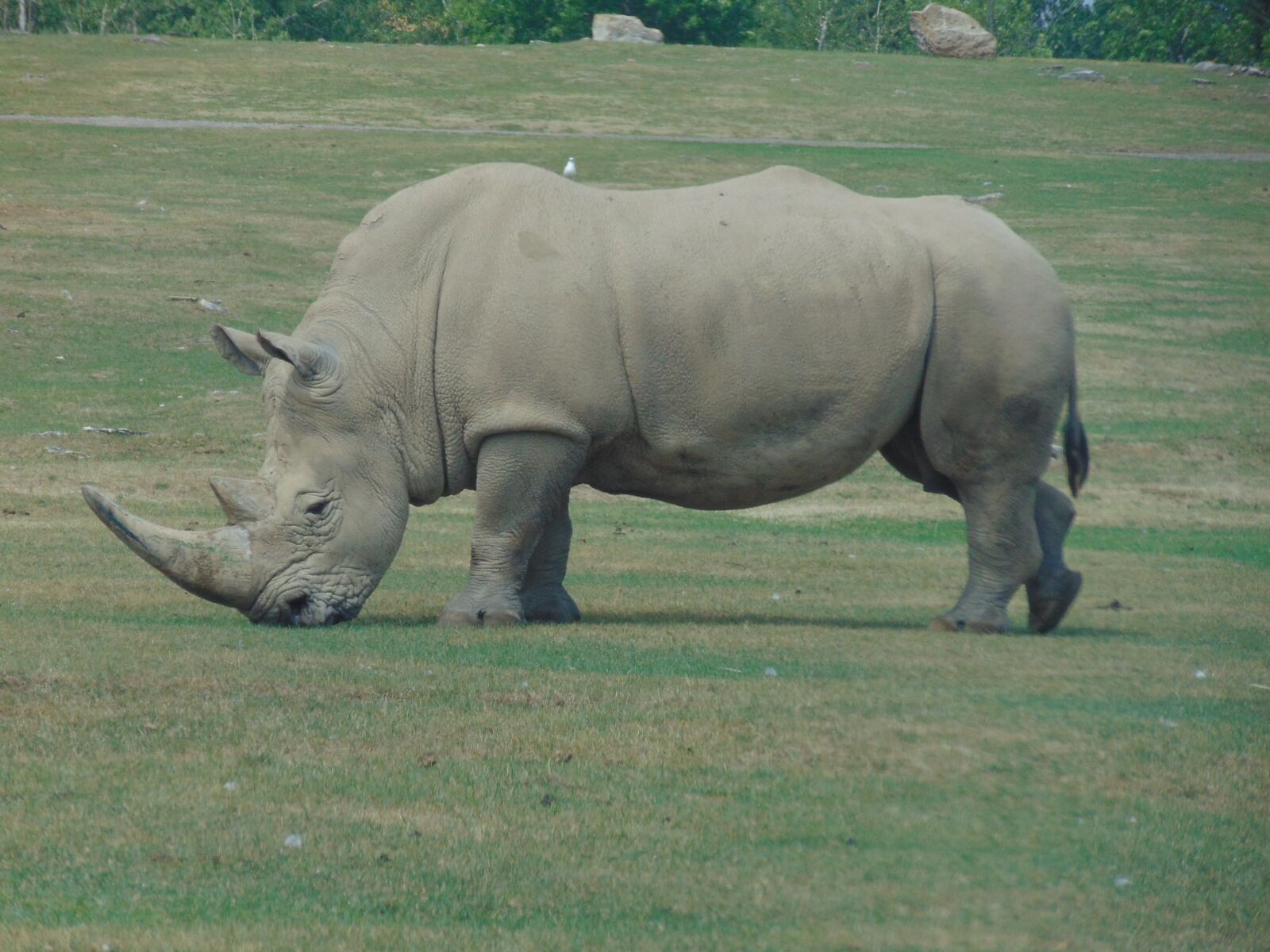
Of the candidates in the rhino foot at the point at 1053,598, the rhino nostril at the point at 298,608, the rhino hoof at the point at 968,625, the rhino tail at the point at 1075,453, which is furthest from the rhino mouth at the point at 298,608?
the rhino tail at the point at 1075,453

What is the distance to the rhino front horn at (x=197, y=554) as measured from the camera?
32.4 feet

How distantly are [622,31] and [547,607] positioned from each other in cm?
4705

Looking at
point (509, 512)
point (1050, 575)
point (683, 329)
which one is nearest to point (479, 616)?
point (509, 512)

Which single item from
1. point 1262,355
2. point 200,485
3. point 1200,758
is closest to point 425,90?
point 1262,355

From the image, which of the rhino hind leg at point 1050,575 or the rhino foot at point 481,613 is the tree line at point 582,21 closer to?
the rhino hind leg at point 1050,575

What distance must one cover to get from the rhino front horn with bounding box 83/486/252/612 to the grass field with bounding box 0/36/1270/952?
0.24 meters

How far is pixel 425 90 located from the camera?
4372cm

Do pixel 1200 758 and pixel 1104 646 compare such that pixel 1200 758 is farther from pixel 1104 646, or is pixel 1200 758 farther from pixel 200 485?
pixel 200 485

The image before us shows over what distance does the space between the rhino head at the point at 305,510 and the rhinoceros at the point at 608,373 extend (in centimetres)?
1

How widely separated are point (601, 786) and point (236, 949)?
1.87m

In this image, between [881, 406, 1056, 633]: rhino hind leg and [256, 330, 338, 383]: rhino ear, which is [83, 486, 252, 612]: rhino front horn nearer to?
[256, 330, 338, 383]: rhino ear

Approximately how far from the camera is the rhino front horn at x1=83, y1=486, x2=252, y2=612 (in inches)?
389

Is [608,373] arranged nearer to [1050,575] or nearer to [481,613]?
[481,613]

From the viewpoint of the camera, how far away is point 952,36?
55.7 meters
